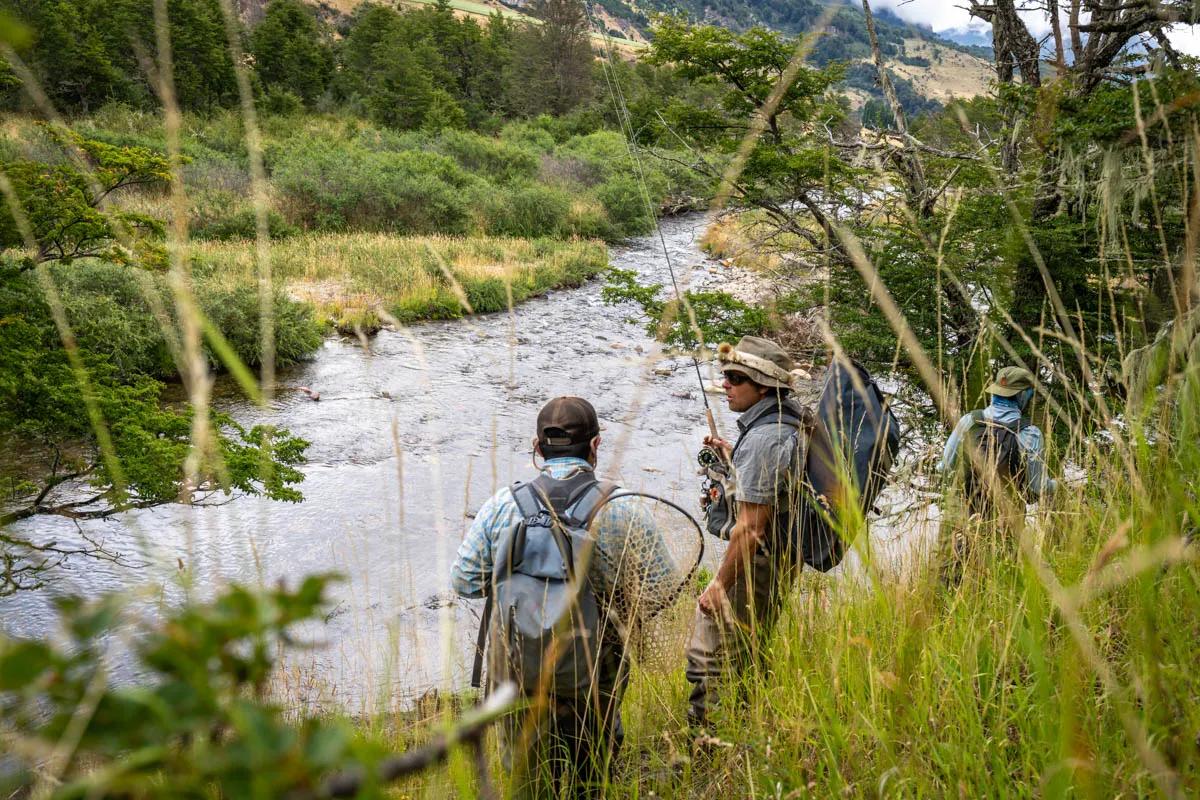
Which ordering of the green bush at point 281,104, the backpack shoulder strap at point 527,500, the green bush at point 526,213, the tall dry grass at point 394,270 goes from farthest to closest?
1. the green bush at point 281,104
2. the green bush at point 526,213
3. the tall dry grass at point 394,270
4. the backpack shoulder strap at point 527,500

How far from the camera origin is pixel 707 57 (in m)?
6.36

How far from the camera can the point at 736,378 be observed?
311 centimetres

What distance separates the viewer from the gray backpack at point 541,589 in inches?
91.0

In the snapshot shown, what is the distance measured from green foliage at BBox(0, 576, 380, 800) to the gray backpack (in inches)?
74.6

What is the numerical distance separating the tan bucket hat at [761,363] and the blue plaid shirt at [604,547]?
77 centimetres

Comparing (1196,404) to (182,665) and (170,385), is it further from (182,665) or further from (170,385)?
(170,385)

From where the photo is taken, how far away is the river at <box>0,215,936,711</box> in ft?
17.3

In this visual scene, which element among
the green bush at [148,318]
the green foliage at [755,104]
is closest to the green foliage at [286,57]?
the green bush at [148,318]

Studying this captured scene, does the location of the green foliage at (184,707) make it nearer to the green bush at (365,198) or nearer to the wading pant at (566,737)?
the wading pant at (566,737)

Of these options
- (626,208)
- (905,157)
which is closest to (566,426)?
(905,157)

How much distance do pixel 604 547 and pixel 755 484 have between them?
655 millimetres

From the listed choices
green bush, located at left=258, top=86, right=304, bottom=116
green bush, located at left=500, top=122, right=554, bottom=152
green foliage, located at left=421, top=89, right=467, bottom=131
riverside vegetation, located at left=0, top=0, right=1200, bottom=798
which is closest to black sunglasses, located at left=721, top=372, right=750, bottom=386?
riverside vegetation, located at left=0, top=0, right=1200, bottom=798

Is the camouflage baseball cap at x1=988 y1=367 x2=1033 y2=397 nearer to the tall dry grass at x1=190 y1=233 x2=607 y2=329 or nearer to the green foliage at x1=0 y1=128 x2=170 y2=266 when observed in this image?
the green foliage at x1=0 y1=128 x2=170 y2=266

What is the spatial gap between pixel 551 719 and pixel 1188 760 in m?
1.68
